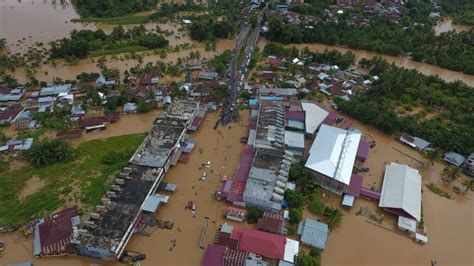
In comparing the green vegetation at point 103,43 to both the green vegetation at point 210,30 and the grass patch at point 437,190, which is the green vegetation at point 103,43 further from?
the grass patch at point 437,190

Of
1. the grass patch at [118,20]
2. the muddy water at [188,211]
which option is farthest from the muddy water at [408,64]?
the muddy water at [188,211]

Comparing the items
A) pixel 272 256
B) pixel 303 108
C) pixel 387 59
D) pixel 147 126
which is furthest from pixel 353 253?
pixel 387 59

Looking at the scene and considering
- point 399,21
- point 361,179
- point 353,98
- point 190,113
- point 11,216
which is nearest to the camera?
point 11,216

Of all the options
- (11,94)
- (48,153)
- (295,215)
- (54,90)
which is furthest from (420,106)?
(11,94)

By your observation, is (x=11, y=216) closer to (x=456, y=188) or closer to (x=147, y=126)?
(x=147, y=126)

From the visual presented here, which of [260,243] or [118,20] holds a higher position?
[118,20]

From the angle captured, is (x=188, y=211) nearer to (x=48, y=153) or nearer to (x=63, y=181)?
(x=63, y=181)
